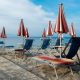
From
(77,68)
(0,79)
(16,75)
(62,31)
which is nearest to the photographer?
(0,79)

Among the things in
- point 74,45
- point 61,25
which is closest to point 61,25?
point 61,25

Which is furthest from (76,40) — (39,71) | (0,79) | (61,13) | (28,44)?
(28,44)

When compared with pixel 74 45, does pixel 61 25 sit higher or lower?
higher

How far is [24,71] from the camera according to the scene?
7.91m

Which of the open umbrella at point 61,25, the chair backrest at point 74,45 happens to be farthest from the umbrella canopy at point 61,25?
the chair backrest at point 74,45

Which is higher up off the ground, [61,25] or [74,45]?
[61,25]

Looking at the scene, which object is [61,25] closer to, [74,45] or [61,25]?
[61,25]

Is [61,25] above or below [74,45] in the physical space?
above

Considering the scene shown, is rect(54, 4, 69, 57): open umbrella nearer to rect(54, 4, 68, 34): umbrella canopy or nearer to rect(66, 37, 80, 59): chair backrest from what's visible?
rect(54, 4, 68, 34): umbrella canopy

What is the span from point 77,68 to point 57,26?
5.31 feet

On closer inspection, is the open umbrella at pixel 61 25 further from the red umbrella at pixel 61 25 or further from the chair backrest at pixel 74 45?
the chair backrest at pixel 74 45

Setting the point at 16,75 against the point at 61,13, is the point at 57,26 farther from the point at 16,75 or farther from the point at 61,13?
the point at 16,75

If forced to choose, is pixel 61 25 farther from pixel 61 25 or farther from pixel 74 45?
pixel 74 45

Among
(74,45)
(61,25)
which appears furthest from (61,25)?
(74,45)
